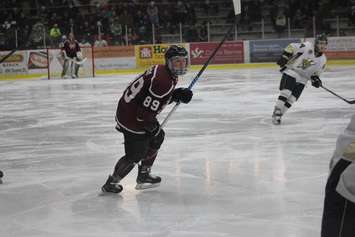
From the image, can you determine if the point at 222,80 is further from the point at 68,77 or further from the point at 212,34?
the point at 212,34

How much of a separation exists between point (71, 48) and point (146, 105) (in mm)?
14361

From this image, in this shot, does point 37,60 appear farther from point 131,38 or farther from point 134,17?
point 134,17

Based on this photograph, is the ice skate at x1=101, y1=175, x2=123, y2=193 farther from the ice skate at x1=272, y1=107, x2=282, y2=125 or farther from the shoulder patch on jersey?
the ice skate at x1=272, y1=107, x2=282, y2=125

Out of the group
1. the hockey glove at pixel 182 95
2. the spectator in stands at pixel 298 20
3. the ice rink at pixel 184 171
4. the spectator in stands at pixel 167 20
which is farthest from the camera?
the spectator in stands at pixel 167 20

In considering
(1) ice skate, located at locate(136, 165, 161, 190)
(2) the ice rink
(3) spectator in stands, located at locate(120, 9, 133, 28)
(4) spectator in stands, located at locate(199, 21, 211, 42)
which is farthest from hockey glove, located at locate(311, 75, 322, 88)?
(3) spectator in stands, located at locate(120, 9, 133, 28)

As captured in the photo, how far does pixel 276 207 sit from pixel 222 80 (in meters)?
11.6

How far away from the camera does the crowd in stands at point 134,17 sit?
20969 mm

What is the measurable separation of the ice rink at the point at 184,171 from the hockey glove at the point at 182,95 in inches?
26.4

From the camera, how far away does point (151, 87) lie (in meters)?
4.25

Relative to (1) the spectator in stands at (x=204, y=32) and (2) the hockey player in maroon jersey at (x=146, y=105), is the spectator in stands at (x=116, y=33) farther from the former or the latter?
(2) the hockey player in maroon jersey at (x=146, y=105)

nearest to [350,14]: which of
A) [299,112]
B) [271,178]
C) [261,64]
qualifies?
[261,64]

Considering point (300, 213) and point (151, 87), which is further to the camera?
point (151, 87)

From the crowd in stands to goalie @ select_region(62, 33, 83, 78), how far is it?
1.78 metres

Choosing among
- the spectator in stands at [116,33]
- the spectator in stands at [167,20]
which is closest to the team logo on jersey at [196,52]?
the spectator in stands at [167,20]
